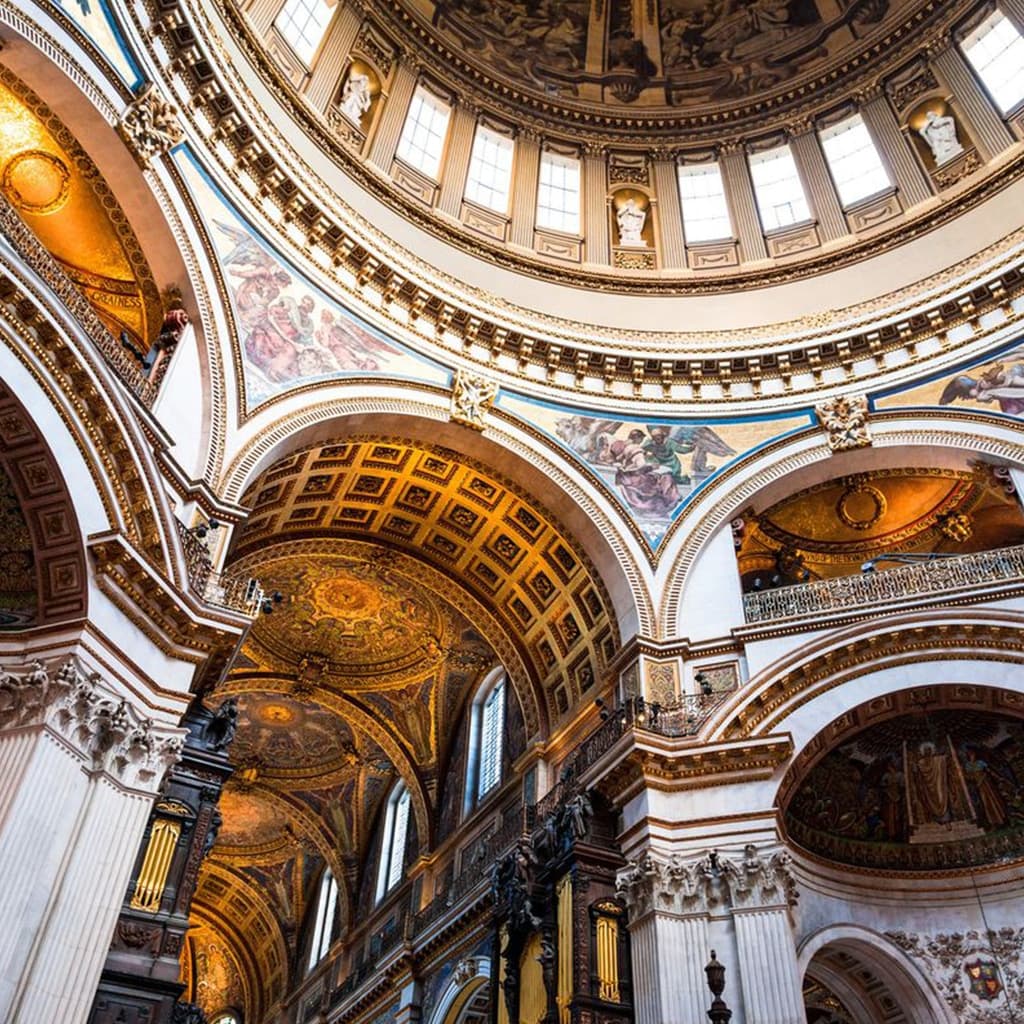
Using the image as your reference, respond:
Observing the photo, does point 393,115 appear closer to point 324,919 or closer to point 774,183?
point 774,183

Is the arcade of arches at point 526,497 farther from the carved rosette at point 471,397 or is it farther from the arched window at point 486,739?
the arched window at point 486,739

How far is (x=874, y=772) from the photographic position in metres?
16.3

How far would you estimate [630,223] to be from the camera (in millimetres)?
23891

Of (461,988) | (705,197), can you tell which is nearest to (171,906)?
(461,988)

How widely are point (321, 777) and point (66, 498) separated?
1874 centimetres

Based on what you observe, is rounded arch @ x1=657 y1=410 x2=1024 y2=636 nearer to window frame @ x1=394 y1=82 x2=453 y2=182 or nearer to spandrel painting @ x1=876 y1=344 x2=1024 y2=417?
spandrel painting @ x1=876 y1=344 x2=1024 y2=417

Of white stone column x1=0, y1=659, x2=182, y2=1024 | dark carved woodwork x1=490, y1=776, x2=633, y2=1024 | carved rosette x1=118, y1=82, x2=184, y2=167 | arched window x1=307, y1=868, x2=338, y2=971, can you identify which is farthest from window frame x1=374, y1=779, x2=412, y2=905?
carved rosette x1=118, y1=82, x2=184, y2=167

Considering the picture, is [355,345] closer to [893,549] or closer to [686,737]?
[686,737]

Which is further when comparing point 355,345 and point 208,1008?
point 208,1008

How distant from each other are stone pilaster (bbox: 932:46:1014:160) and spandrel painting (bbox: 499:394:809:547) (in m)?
7.03

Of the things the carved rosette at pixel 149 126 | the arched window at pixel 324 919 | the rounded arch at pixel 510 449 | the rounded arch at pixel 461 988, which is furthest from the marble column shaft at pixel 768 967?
the arched window at pixel 324 919

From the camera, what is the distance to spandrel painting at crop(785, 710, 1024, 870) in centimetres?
1566

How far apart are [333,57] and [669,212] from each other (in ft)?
27.4

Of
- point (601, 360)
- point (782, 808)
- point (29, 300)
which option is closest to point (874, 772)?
point (782, 808)
